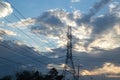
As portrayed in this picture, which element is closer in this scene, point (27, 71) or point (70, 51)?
point (70, 51)

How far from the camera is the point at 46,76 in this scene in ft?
517

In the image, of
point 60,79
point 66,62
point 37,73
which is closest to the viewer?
point 66,62

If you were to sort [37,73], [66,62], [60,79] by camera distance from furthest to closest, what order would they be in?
[37,73], [60,79], [66,62]

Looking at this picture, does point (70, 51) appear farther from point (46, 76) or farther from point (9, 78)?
point (9, 78)

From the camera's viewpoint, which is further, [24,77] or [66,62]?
[24,77]

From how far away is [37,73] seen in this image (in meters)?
162

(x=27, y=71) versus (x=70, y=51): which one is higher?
(x=27, y=71)

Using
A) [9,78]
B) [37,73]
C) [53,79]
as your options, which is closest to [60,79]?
[53,79]

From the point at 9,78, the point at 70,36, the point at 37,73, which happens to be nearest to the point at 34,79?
the point at 37,73

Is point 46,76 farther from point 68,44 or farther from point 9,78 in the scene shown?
point 68,44

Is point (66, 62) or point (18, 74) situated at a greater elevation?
point (18, 74)

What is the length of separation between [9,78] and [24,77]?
44.3 feet

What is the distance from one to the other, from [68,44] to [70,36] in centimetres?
222

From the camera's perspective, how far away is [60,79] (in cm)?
15038
